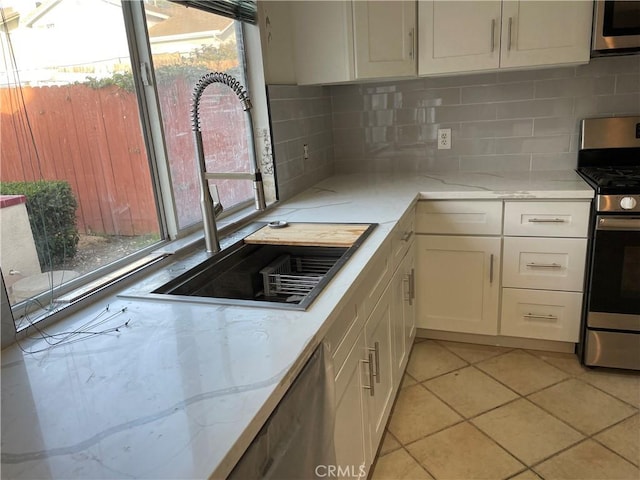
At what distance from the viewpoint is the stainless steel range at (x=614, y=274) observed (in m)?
2.03

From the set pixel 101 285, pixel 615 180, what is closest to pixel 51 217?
pixel 101 285

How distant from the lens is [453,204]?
2.33m

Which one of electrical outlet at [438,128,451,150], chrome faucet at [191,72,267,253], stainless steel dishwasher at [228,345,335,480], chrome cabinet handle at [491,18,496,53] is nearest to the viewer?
stainless steel dishwasher at [228,345,335,480]

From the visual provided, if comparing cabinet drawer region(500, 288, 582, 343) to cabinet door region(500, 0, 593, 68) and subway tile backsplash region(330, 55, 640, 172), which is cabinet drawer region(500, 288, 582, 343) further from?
cabinet door region(500, 0, 593, 68)

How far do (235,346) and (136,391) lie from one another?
0.21m

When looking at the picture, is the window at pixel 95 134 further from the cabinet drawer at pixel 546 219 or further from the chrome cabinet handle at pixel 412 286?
the cabinet drawer at pixel 546 219

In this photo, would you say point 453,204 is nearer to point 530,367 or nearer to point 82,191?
point 530,367

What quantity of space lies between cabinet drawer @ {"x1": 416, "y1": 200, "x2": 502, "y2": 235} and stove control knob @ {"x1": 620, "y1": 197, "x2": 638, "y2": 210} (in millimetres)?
493

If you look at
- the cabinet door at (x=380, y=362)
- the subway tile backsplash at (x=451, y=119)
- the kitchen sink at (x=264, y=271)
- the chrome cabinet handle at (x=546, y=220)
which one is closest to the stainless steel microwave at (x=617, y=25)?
the subway tile backsplash at (x=451, y=119)

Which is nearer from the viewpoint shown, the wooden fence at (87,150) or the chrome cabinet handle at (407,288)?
the wooden fence at (87,150)

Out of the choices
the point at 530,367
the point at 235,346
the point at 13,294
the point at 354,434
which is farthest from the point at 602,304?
the point at 13,294

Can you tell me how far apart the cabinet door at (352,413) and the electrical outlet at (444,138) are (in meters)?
1.73

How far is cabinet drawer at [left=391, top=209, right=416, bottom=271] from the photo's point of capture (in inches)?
74.4

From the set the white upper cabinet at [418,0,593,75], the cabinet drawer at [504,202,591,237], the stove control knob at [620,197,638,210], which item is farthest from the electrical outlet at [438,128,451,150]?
the stove control knob at [620,197,638,210]
